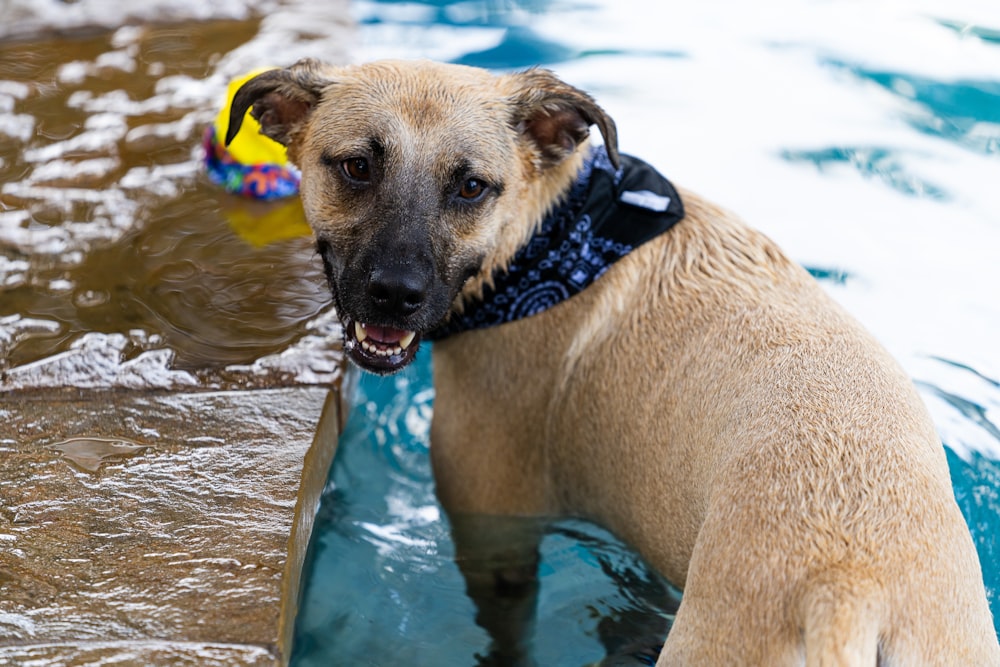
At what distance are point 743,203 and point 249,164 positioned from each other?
3305 millimetres

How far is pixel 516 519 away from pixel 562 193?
1275mm

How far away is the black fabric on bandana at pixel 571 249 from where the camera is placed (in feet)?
12.3

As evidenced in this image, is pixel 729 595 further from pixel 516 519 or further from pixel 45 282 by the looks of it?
pixel 45 282

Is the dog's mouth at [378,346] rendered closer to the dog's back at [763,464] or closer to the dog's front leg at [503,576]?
the dog's back at [763,464]

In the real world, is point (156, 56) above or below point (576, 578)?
above

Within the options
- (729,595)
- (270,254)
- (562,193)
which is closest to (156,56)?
(270,254)

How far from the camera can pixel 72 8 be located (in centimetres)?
838

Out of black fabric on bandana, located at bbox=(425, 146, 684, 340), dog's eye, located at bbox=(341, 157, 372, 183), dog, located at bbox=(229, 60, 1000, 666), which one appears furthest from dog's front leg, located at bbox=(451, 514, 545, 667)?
dog's eye, located at bbox=(341, 157, 372, 183)

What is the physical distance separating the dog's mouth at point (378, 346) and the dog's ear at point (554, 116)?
0.84 m

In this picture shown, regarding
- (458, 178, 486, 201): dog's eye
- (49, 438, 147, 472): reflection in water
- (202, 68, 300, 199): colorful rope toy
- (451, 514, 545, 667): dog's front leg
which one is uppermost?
(458, 178, 486, 201): dog's eye

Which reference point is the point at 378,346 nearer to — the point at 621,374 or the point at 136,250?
the point at 621,374

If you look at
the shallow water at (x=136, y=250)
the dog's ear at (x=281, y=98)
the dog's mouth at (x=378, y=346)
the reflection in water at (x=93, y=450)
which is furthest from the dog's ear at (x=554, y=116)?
the reflection in water at (x=93, y=450)

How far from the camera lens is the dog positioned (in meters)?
2.49

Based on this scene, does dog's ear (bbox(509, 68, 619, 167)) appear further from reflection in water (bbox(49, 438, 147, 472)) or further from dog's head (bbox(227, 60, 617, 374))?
reflection in water (bbox(49, 438, 147, 472))
